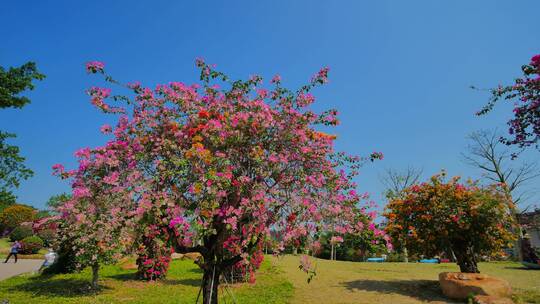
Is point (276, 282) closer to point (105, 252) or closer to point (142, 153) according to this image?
point (105, 252)

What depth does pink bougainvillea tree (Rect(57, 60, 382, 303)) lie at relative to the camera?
6.48 m

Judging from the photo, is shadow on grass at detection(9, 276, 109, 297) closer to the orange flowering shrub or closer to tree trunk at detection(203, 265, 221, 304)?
tree trunk at detection(203, 265, 221, 304)

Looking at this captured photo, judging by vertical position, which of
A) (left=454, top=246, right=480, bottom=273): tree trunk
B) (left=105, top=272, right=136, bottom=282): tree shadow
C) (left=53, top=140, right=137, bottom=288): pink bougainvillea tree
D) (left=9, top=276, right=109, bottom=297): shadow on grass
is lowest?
(left=9, top=276, right=109, bottom=297): shadow on grass

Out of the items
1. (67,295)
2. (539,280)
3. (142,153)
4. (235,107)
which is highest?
(235,107)

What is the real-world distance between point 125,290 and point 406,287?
41.6 feet

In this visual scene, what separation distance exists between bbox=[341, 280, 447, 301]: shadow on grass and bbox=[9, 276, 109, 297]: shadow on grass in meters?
11.6

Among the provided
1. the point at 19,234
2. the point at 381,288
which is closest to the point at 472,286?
the point at 381,288

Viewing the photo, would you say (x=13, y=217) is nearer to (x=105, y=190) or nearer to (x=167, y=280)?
(x=167, y=280)

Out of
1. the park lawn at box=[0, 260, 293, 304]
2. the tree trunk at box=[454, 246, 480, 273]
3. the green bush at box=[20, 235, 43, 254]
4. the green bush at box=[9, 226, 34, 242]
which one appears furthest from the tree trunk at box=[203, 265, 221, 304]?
the green bush at box=[9, 226, 34, 242]

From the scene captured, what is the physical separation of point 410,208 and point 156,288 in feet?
40.3

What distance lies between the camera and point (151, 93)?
7.91 m

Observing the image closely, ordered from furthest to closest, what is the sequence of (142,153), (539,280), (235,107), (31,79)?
1. (31,79)
2. (539,280)
3. (235,107)
4. (142,153)

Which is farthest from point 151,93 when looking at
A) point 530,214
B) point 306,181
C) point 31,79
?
point 530,214

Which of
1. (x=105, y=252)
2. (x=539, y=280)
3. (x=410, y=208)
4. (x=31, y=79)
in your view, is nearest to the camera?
(x=105, y=252)
